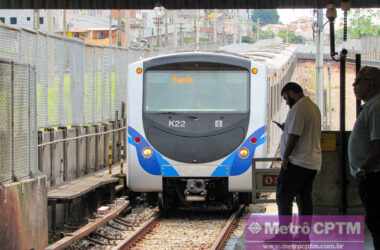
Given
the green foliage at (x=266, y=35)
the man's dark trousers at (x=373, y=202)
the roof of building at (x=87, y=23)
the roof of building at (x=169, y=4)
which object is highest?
the green foliage at (x=266, y=35)

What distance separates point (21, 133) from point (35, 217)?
108 centimetres

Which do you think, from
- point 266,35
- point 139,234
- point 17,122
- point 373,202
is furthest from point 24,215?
point 266,35

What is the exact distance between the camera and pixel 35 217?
1086 cm

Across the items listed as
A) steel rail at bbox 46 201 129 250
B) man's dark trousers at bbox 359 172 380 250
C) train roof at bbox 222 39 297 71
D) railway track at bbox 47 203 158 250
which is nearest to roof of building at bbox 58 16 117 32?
train roof at bbox 222 39 297 71

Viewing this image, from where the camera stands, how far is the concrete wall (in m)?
9.51

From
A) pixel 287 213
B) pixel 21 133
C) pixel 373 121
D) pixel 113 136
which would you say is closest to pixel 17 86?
pixel 21 133

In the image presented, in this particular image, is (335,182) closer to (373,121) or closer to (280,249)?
(280,249)

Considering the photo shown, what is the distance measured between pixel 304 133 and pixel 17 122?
3743 mm

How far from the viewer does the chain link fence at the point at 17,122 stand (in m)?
10.1

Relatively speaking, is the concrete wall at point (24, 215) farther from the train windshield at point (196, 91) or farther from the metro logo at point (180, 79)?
the metro logo at point (180, 79)

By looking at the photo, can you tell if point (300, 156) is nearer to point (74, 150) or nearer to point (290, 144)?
point (290, 144)

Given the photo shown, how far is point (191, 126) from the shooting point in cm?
1545

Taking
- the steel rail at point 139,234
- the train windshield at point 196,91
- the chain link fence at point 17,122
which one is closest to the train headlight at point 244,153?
the train windshield at point 196,91

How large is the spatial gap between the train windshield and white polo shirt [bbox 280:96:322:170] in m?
6.41
